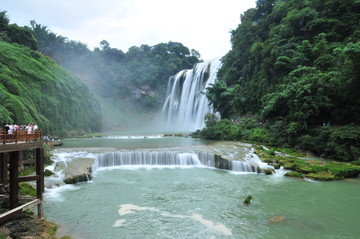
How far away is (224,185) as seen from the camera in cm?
1522

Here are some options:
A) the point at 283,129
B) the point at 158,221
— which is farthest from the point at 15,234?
the point at 283,129

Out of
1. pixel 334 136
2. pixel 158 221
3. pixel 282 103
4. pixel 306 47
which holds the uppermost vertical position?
pixel 306 47

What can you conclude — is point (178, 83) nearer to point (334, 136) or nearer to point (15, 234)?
point (334, 136)

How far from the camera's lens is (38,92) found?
3291 centimetres

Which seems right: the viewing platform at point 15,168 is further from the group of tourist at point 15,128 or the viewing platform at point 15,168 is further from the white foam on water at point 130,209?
the white foam on water at point 130,209

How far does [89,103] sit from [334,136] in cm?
4216

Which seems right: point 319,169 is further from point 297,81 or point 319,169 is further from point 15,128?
point 15,128

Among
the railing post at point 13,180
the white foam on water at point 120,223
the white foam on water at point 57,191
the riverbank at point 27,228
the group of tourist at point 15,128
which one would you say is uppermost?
the group of tourist at point 15,128

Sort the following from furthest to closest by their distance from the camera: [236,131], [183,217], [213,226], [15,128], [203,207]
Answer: [236,131]
[15,128]
[203,207]
[183,217]
[213,226]

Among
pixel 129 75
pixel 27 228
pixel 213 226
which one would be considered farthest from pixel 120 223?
pixel 129 75

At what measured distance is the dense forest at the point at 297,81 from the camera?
71.2 feet

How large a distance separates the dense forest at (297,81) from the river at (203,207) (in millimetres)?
7740

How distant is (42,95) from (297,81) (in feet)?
99.1

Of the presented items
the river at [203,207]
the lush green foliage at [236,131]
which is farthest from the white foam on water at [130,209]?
the lush green foliage at [236,131]
